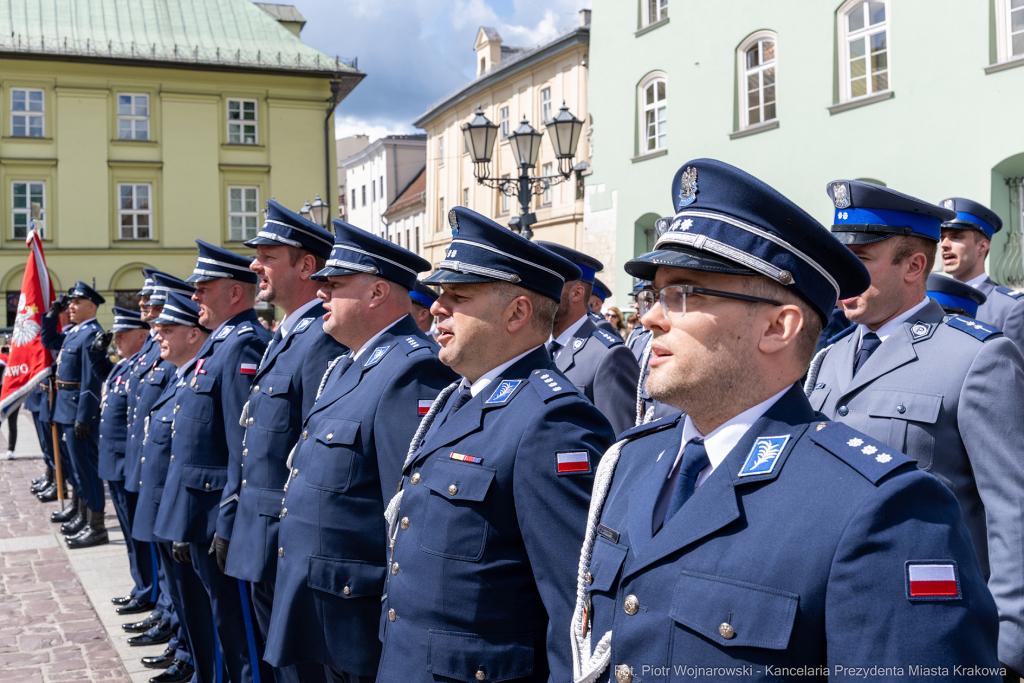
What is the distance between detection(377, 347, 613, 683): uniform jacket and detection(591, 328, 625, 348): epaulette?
8.09 ft

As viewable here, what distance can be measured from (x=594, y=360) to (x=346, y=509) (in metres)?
2.13

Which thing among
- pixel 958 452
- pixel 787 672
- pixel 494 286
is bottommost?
pixel 787 672

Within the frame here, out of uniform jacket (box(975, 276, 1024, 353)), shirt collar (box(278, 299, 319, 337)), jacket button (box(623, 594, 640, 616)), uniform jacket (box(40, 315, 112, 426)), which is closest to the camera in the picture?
jacket button (box(623, 594, 640, 616))

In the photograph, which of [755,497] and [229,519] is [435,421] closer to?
[755,497]

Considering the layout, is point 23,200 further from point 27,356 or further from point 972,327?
point 972,327

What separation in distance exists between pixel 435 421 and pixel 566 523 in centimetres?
71

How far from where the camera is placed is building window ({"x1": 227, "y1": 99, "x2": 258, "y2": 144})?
3178 centimetres

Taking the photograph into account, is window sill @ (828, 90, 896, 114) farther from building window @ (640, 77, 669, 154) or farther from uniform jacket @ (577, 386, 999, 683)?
uniform jacket @ (577, 386, 999, 683)

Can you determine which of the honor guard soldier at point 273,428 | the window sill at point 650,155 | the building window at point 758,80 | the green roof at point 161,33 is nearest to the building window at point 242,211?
the green roof at point 161,33

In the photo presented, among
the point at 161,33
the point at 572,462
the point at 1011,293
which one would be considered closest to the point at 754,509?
the point at 572,462

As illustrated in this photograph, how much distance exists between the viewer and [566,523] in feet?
8.09

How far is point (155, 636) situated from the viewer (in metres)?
5.97

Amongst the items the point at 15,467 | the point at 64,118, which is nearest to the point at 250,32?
the point at 64,118

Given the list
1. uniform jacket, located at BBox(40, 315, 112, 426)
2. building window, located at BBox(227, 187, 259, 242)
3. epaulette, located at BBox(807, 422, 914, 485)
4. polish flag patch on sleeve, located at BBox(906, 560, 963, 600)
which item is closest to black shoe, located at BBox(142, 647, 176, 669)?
uniform jacket, located at BBox(40, 315, 112, 426)
